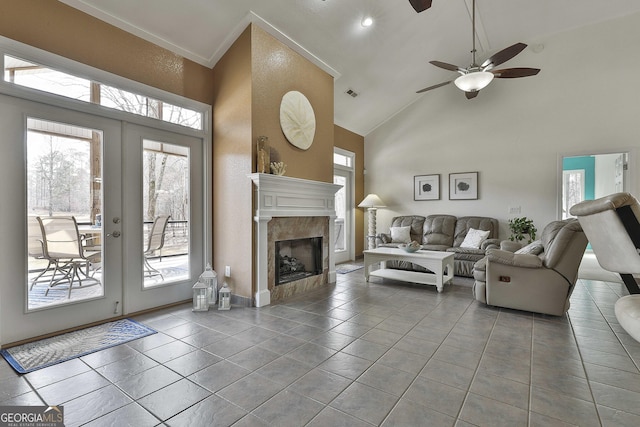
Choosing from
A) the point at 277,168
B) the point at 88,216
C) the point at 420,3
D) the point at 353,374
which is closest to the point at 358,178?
the point at 277,168

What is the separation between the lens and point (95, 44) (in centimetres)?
296

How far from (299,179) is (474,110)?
168 inches

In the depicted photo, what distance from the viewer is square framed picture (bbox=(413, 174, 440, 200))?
651 centimetres

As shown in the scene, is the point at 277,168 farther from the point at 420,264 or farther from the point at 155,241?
the point at 420,264

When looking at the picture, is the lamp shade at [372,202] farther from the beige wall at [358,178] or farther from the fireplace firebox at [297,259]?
the fireplace firebox at [297,259]

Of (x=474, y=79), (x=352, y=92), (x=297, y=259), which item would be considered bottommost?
(x=297, y=259)

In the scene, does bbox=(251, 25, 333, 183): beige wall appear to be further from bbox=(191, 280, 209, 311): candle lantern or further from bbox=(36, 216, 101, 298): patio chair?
bbox=(36, 216, 101, 298): patio chair

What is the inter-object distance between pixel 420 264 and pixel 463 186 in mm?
2643

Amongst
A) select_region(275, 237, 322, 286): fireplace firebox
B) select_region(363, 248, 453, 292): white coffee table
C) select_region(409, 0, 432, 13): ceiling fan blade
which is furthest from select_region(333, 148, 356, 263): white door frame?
select_region(409, 0, 432, 13): ceiling fan blade

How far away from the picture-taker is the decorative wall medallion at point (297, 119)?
13.3 feet

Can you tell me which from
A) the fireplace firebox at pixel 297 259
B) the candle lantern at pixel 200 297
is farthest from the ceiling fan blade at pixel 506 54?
the candle lantern at pixel 200 297

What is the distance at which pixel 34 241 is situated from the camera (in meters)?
2.69

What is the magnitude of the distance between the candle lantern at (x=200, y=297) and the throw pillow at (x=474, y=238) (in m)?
4.43

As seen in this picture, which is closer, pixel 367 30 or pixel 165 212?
pixel 165 212
